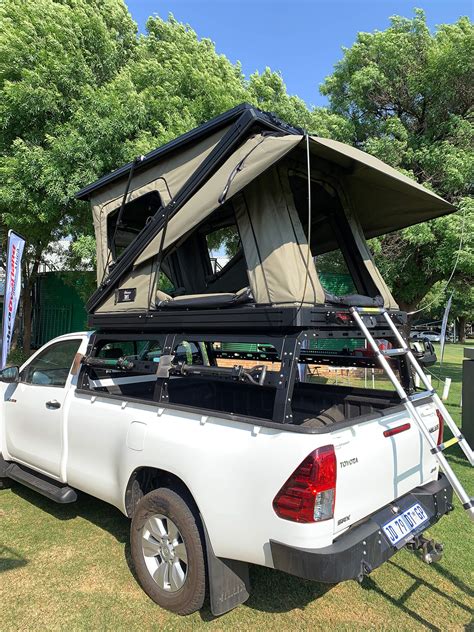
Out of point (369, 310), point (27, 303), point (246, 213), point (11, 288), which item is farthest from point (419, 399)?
point (27, 303)

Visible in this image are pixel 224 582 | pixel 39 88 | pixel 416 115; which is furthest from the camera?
pixel 416 115

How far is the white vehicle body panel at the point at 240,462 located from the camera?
2445 mm

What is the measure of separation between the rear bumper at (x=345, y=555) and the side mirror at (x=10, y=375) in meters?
3.23

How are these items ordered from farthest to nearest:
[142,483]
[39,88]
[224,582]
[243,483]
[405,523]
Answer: [39,88], [142,483], [405,523], [224,582], [243,483]

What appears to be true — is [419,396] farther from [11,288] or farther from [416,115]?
→ [416,115]

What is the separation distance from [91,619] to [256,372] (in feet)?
6.19

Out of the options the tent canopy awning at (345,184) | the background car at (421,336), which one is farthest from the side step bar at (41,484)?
the background car at (421,336)

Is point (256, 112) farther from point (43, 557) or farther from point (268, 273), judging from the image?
point (43, 557)

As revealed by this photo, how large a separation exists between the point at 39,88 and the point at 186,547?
906 cm

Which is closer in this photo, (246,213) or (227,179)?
(227,179)

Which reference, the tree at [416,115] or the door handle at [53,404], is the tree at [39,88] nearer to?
the door handle at [53,404]

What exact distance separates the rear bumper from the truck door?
2.39 metres

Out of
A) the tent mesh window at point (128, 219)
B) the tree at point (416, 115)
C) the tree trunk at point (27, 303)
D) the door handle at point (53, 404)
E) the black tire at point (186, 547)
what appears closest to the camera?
the black tire at point (186, 547)

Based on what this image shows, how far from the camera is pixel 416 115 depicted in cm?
1388
